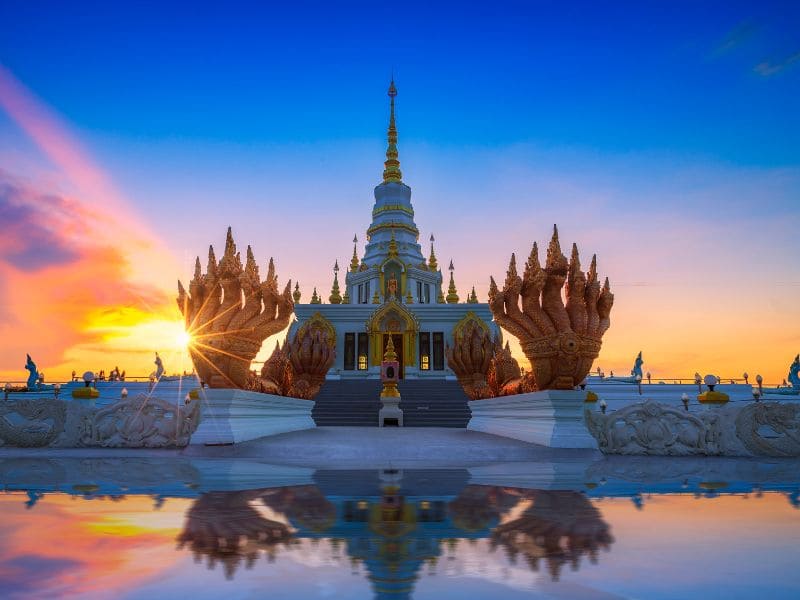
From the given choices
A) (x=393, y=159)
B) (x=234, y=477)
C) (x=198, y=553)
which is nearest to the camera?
(x=198, y=553)

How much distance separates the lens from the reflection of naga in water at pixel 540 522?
3.01 m

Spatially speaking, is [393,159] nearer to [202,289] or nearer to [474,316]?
[474,316]

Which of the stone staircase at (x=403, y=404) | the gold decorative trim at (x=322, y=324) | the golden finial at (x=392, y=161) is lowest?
the stone staircase at (x=403, y=404)

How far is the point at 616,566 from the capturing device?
2.77 meters

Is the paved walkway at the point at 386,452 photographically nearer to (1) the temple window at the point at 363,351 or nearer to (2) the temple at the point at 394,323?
(2) the temple at the point at 394,323

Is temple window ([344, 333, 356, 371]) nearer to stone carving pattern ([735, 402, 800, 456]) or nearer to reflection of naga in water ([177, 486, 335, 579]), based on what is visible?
stone carving pattern ([735, 402, 800, 456])

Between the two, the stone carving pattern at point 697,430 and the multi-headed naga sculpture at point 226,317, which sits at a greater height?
the multi-headed naga sculpture at point 226,317

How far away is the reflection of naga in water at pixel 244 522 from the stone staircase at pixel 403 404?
52.1ft

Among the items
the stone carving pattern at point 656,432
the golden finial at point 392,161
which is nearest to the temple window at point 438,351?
the golden finial at point 392,161

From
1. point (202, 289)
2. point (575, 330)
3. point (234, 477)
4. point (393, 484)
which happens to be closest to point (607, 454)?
point (575, 330)

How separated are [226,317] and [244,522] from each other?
8809mm

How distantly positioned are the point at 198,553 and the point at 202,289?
10.0 meters

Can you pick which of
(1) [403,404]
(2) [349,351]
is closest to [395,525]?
(1) [403,404]

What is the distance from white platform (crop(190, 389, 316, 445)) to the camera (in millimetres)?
10914
